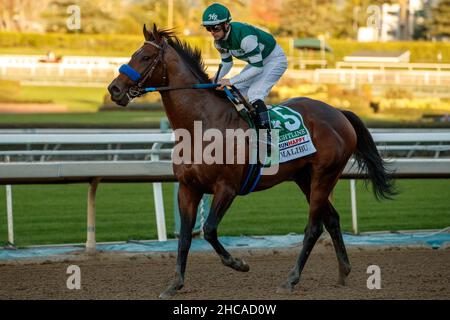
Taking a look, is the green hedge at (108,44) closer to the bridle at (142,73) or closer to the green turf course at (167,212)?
the green turf course at (167,212)

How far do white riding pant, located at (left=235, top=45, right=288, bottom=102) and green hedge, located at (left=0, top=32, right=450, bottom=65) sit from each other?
32.5m

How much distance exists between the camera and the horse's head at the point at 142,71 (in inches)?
206

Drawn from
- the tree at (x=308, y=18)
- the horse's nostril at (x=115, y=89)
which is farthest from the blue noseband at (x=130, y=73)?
the tree at (x=308, y=18)

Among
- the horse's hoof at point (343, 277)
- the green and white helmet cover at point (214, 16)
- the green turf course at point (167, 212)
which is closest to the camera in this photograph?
the green and white helmet cover at point (214, 16)

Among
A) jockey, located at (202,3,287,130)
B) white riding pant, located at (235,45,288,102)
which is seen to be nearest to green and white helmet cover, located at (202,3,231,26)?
jockey, located at (202,3,287,130)

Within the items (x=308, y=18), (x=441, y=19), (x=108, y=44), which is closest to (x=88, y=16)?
(x=108, y=44)

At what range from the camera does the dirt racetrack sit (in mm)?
5227

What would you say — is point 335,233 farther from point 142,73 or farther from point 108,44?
point 108,44

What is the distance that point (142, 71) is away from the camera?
5.29m

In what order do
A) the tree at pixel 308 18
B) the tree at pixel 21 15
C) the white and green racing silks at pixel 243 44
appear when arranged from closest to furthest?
the white and green racing silks at pixel 243 44
the tree at pixel 21 15
the tree at pixel 308 18

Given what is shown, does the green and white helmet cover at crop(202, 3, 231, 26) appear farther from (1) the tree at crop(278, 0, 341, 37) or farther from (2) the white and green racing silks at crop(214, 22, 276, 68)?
(1) the tree at crop(278, 0, 341, 37)

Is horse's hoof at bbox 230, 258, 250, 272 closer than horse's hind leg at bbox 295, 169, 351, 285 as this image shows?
Yes

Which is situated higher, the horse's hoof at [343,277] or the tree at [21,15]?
the horse's hoof at [343,277]

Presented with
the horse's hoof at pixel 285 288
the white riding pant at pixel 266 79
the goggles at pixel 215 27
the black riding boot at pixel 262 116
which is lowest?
the horse's hoof at pixel 285 288
